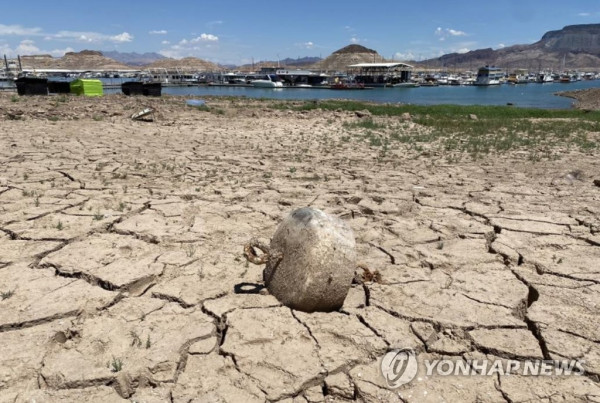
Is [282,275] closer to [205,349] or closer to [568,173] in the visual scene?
[205,349]

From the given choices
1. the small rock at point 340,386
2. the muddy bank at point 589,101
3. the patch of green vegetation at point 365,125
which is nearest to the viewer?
the small rock at point 340,386

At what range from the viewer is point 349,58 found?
6457 inches

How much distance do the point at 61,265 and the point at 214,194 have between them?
2.15m

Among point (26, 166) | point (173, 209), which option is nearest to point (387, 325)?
point (173, 209)

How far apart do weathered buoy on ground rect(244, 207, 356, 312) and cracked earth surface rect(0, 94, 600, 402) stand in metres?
0.10

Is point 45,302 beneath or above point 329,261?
beneath

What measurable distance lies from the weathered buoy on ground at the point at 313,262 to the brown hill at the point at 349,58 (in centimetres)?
15628

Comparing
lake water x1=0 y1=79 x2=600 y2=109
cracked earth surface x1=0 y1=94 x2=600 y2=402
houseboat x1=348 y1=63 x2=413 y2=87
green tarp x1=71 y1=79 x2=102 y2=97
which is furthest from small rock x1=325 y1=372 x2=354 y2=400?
houseboat x1=348 y1=63 x2=413 y2=87

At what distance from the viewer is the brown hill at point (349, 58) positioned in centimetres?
15650

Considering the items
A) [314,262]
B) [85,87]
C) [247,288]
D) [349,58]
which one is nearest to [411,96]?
[85,87]

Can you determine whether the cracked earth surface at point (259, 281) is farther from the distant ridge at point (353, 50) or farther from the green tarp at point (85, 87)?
the distant ridge at point (353, 50)

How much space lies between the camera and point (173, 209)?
178 inches

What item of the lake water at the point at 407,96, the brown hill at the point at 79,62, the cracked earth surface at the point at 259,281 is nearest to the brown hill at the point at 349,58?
the brown hill at the point at 79,62

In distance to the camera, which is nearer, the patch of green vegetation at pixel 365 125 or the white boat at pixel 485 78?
the patch of green vegetation at pixel 365 125
